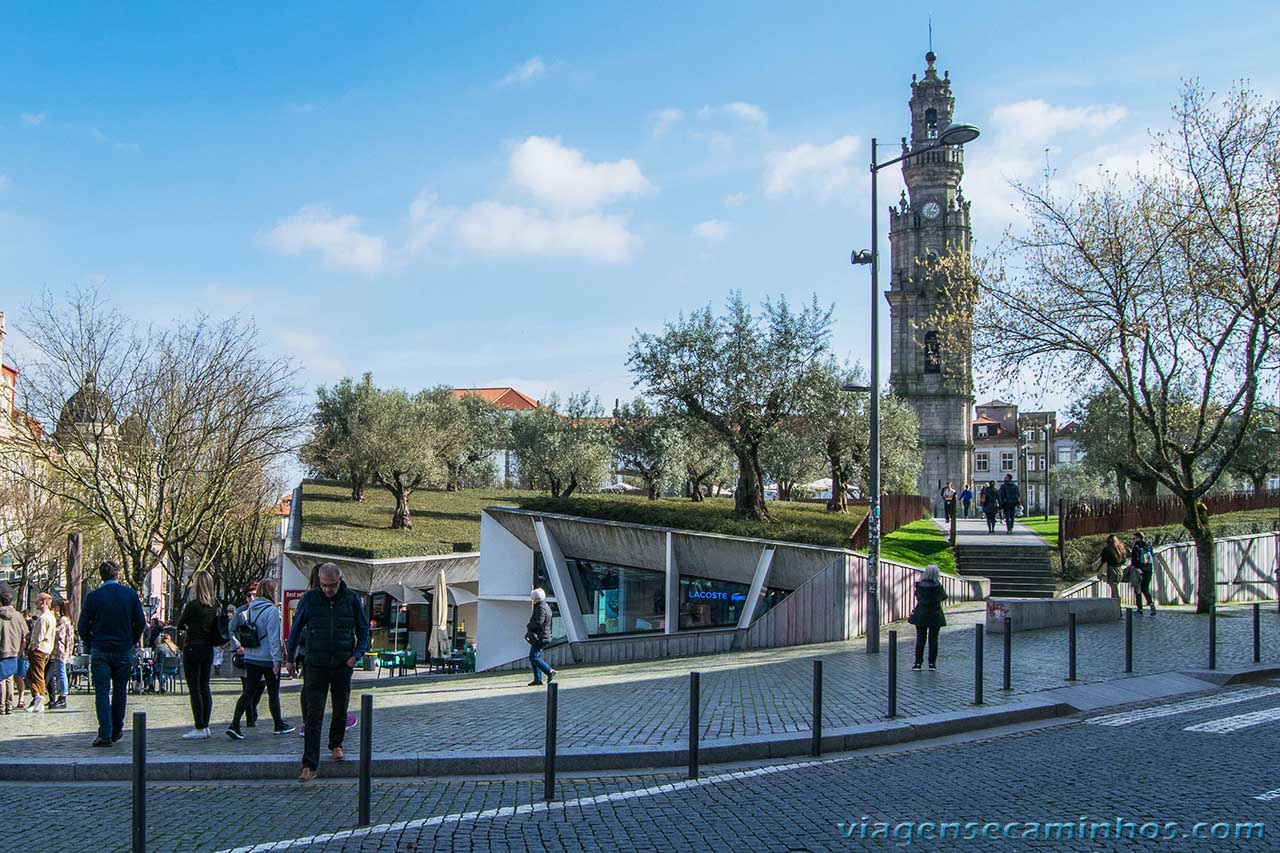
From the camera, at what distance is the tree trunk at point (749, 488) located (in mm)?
26312

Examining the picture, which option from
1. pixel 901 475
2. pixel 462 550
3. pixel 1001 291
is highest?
pixel 1001 291

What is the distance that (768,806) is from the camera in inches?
266

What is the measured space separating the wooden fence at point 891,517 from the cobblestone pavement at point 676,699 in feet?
12.9

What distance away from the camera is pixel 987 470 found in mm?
112188

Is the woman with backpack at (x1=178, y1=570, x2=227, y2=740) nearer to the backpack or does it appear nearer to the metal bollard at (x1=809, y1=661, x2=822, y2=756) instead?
→ the backpack

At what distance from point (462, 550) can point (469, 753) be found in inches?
1028

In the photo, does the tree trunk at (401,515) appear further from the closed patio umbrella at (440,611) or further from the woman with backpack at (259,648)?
the woman with backpack at (259,648)

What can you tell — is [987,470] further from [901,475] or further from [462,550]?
[462,550]

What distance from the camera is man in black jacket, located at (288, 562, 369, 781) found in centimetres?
746

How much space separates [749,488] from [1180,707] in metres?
15.9

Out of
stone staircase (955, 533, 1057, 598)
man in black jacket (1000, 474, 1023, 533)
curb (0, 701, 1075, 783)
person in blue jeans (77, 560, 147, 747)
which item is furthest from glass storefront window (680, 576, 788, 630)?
person in blue jeans (77, 560, 147, 747)

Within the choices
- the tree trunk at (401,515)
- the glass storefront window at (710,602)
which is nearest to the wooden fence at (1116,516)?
the glass storefront window at (710,602)

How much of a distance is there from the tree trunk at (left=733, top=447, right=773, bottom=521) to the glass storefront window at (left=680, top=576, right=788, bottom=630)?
3.74m

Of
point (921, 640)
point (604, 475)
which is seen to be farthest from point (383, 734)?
point (604, 475)
